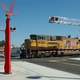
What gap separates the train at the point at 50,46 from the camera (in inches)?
2214

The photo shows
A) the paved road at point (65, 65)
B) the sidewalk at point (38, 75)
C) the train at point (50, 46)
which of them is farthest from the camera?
the train at point (50, 46)

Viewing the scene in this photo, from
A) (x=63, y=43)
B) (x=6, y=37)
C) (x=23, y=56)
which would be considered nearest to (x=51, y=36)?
(x=63, y=43)

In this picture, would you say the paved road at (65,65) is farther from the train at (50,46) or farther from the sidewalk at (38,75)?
the train at (50,46)

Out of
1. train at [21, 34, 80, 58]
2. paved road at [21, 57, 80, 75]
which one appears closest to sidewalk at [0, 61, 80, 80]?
paved road at [21, 57, 80, 75]

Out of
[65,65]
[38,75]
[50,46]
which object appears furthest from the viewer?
[50,46]

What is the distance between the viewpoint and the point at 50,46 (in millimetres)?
58312

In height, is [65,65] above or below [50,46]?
below

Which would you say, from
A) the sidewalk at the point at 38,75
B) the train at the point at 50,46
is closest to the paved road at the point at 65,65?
the sidewalk at the point at 38,75

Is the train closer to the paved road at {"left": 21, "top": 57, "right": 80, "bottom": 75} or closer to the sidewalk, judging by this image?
the paved road at {"left": 21, "top": 57, "right": 80, "bottom": 75}

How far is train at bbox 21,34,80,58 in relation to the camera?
56228 mm

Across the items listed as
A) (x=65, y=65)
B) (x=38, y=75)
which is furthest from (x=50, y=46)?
(x=38, y=75)

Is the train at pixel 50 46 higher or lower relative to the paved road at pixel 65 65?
higher

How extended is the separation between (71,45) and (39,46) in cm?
840

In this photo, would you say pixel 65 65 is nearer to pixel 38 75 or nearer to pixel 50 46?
pixel 38 75
